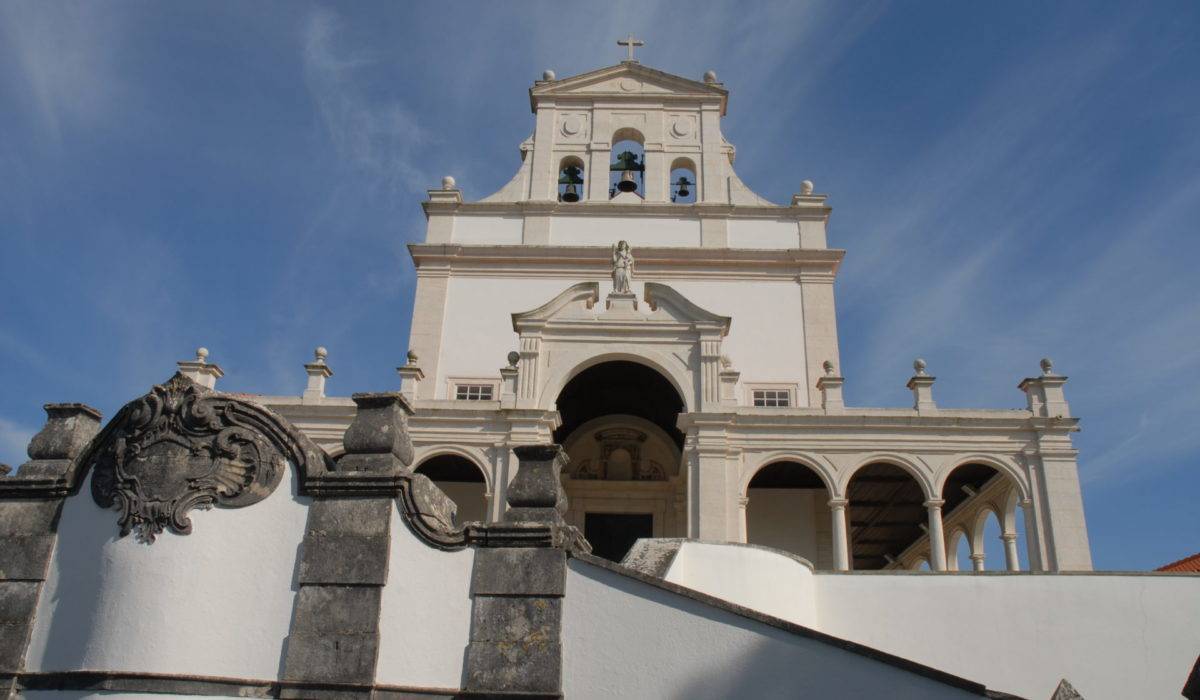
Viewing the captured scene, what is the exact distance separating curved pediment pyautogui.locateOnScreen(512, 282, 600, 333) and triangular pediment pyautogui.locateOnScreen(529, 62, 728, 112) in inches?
393

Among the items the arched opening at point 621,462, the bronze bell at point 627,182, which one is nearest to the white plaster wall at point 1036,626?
the arched opening at point 621,462

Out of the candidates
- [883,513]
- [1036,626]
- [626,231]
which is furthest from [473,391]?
[1036,626]

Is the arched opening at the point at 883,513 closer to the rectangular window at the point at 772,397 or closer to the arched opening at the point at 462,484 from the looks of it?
the rectangular window at the point at 772,397

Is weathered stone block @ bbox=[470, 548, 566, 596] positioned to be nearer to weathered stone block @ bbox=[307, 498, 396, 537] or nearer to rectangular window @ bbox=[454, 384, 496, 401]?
weathered stone block @ bbox=[307, 498, 396, 537]

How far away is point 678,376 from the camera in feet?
58.3

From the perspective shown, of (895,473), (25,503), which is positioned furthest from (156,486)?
(895,473)

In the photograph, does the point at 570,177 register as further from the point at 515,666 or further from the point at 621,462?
the point at 515,666

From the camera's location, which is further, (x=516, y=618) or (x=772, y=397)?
(x=772, y=397)

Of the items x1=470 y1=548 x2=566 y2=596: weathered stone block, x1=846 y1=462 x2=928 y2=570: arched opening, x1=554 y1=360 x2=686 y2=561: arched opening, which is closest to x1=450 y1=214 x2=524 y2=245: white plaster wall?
x1=554 y1=360 x2=686 y2=561: arched opening

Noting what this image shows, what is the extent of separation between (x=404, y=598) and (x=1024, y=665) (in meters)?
8.92

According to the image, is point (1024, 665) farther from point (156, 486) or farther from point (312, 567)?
point (156, 486)

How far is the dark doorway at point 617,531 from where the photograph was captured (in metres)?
20.7

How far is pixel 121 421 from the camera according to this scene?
27.2ft

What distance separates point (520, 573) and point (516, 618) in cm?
34
